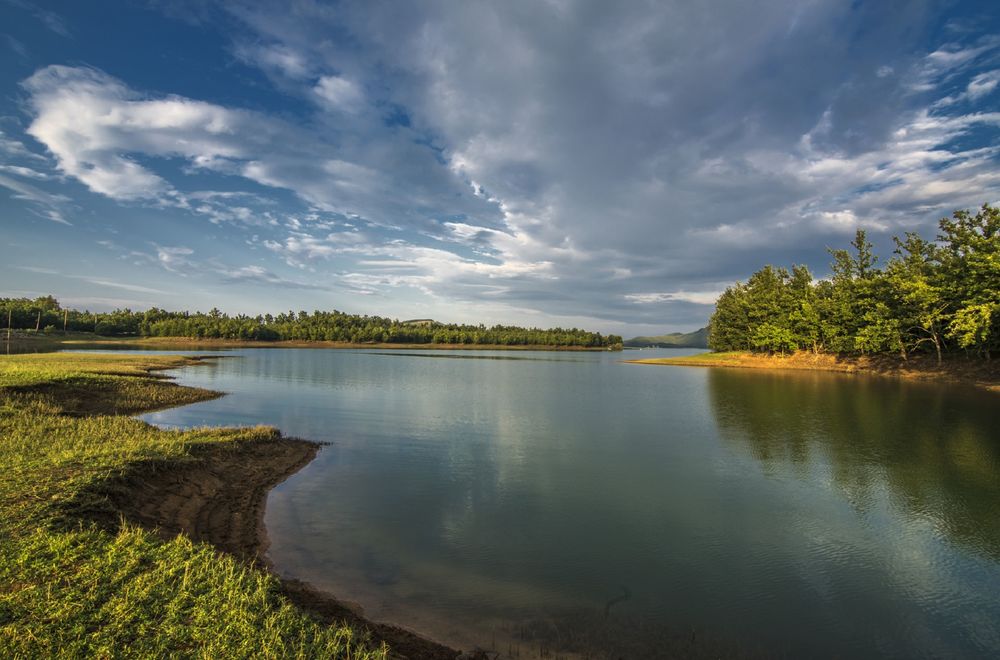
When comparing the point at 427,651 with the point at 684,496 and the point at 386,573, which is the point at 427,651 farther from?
the point at 684,496

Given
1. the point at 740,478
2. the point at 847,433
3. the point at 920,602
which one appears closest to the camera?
the point at 920,602

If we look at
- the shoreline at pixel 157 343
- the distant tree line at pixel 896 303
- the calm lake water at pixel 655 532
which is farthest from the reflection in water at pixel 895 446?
the shoreline at pixel 157 343

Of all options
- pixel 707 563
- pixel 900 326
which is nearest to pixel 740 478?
pixel 707 563

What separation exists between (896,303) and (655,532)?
228ft

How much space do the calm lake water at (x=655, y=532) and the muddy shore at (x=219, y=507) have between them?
53cm

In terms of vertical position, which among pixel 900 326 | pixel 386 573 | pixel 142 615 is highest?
pixel 900 326

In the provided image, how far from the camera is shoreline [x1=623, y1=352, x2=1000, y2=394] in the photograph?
52188 millimetres

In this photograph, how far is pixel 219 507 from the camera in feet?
44.4

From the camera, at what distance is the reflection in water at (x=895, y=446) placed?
14891 millimetres

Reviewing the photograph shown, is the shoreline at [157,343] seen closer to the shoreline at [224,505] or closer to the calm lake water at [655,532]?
the shoreline at [224,505]

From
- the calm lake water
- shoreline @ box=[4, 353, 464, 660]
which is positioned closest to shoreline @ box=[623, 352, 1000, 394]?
the calm lake water

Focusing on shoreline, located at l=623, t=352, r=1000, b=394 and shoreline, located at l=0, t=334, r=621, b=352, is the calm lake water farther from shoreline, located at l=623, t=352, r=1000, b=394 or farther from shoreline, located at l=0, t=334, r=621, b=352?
shoreline, located at l=0, t=334, r=621, b=352

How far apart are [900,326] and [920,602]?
66342 mm

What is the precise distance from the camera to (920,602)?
381 inches
